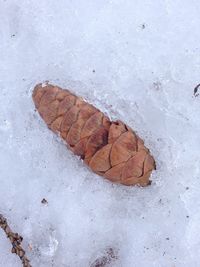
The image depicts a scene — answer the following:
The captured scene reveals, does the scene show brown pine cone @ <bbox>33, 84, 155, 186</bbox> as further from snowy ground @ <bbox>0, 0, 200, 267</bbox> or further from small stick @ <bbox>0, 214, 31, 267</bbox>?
small stick @ <bbox>0, 214, 31, 267</bbox>

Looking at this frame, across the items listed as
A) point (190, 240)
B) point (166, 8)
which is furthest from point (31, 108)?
point (190, 240)

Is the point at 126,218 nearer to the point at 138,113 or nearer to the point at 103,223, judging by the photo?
the point at 103,223

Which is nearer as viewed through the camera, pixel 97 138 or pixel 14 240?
pixel 97 138

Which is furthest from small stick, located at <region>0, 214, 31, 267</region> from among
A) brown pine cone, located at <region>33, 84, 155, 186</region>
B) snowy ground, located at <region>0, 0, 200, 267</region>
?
brown pine cone, located at <region>33, 84, 155, 186</region>

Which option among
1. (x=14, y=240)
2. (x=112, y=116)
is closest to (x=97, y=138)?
(x=112, y=116)

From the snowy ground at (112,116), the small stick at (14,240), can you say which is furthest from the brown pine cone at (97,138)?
the small stick at (14,240)

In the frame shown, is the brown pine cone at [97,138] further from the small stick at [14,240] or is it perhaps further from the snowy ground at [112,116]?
the small stick at [14,240]

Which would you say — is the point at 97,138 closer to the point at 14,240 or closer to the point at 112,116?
the point at 112,116
